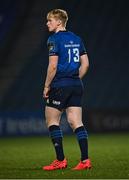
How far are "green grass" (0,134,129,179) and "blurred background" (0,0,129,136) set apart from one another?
11.9 ft

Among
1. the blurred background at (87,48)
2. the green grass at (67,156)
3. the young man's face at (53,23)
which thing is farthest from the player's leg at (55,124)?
the blurred background at (87,48)

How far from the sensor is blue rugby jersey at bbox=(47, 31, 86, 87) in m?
6.49

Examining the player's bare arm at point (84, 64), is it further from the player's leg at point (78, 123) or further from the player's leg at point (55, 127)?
the player's leg at point (55, 127)

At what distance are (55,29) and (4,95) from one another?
9.98m

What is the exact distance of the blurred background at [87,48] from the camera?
16.6 m

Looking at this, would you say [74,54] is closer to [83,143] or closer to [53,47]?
[53,47]

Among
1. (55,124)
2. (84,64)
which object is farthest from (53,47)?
(55,124)

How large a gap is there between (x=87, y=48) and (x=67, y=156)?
9.39 m

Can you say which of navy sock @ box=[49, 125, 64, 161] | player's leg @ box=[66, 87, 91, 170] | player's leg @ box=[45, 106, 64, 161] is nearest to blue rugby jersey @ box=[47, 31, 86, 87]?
player's leg @ box=[66, 87, 91, 170]

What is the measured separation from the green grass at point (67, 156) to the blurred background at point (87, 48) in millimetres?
3615

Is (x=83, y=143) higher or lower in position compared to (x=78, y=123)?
lower

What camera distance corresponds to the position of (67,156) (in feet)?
28.2

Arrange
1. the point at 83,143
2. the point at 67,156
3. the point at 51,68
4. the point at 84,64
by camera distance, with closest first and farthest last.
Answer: the point at 51,68 < the point at 83,143 < the point at 84,64 < the point at 67,156

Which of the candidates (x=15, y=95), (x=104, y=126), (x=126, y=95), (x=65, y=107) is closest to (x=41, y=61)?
(x=15, y=95)
